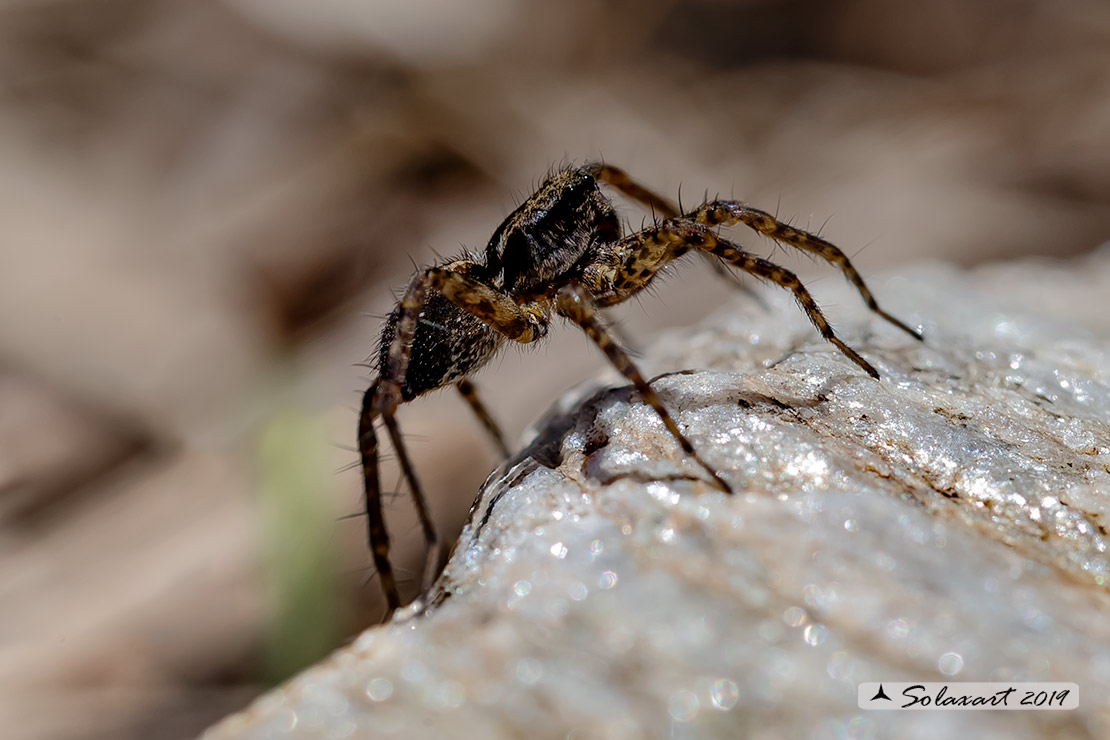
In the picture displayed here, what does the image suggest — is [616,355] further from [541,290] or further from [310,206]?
[310,206]

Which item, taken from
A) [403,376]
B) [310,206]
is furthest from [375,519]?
[310,206]

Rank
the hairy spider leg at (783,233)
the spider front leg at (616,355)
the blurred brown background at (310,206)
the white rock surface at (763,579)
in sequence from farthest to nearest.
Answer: the blurred brown background at (310,206), the hairy spider leg at (783,233), the spider front leg at (616,355), the white rock surface at (763,579)

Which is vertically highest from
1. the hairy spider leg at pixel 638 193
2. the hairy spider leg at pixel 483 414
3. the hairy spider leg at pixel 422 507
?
the hairy spider leg at pixel 638 193

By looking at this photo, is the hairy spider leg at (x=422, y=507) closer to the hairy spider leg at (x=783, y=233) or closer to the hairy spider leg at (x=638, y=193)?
the hairy spider leg at (x=783, y=233)

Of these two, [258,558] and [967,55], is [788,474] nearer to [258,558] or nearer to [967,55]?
[258,558]

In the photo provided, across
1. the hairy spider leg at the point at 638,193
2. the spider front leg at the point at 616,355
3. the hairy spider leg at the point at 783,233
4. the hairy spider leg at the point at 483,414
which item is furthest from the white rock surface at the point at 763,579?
the hairy spider leg at the point at 638,193

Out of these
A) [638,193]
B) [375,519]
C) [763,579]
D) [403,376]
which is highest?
[638,193]

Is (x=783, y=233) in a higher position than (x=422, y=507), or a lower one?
lower
